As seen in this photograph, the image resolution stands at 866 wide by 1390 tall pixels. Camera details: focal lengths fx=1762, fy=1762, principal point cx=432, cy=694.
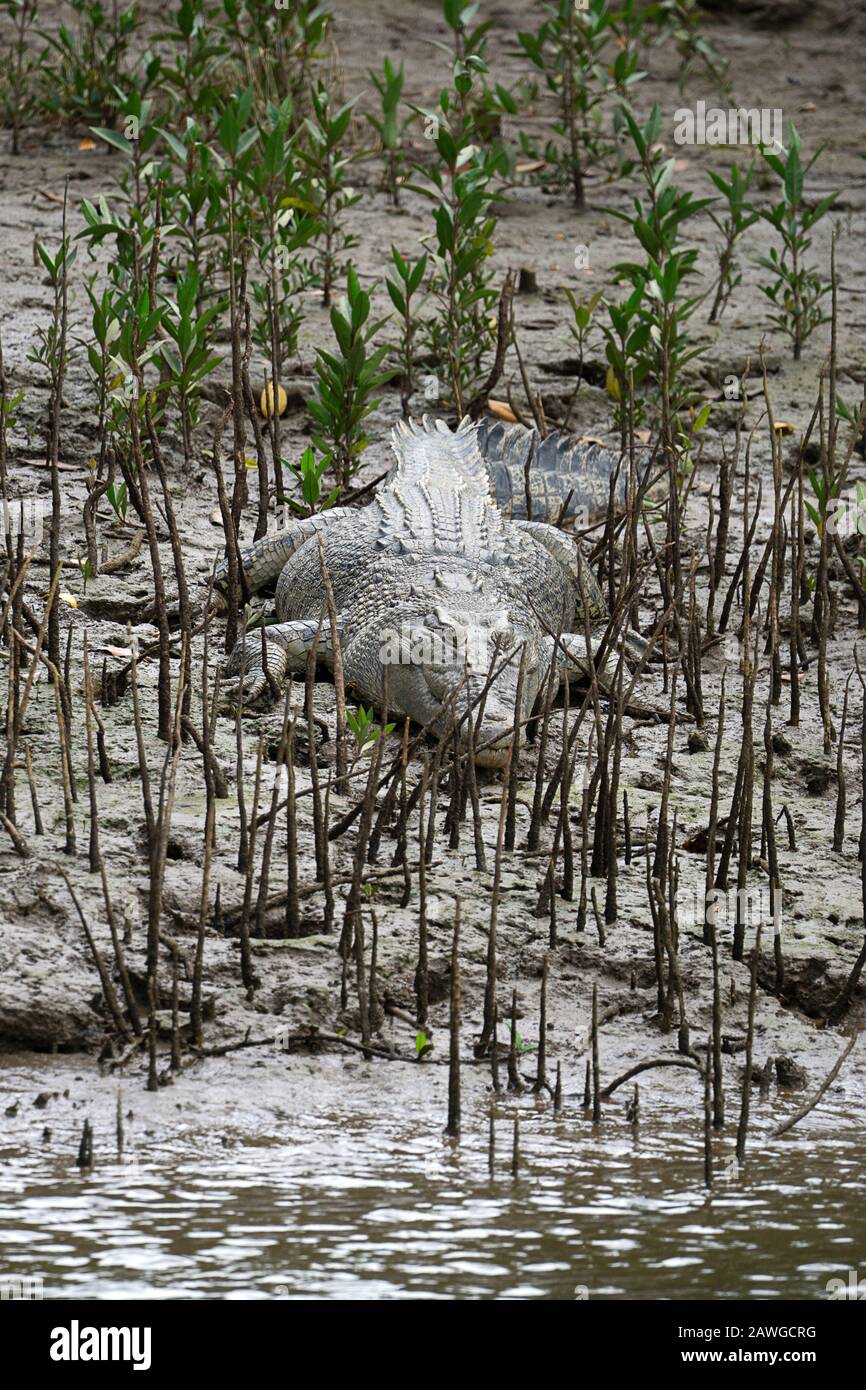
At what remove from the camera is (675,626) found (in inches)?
223

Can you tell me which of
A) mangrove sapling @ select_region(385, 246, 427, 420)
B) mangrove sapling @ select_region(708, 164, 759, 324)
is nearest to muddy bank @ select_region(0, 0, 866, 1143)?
mangrove sapling @ select_region(385, 246, 427, 420)

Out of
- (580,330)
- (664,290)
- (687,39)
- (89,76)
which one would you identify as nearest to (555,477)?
(664,290)

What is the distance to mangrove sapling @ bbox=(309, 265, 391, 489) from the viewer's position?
21.4ft

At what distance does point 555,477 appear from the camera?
714 centimetres

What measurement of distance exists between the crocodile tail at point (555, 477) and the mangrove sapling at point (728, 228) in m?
1.38

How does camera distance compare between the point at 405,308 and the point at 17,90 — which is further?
the point at 17,90

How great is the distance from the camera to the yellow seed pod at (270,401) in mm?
6938

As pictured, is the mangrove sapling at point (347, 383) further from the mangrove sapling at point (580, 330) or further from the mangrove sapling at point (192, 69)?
the mangrove sapling at point (192, 69)

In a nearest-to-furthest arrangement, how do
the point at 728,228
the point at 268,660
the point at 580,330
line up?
1. the point at 268,660
2. the point at 580,330
3. the point at 728,228

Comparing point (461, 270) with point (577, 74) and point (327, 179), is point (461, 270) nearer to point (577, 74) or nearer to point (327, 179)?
point (327, 179)

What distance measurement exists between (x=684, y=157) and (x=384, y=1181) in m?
8.54

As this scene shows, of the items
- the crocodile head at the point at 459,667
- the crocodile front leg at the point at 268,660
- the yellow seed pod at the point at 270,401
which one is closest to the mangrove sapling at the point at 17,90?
the yellow seed pod at the point at 270,401

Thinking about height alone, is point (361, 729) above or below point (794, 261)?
below

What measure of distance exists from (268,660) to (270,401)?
6.25 feet
